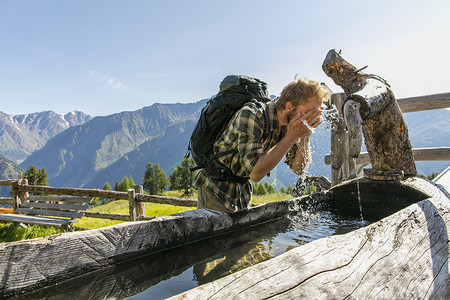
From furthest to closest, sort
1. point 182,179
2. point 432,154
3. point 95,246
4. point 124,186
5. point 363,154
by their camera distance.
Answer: point 124,186, point 182,179, point 363,154, point 432,154, point 95,246

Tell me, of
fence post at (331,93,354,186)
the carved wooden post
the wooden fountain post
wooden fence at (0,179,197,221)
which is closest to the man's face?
the wooden fountain post

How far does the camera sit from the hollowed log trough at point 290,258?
3.87 ft

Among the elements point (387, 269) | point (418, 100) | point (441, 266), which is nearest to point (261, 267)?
point (387, 269)

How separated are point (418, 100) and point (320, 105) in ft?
12.2

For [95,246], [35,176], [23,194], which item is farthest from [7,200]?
[35,176]

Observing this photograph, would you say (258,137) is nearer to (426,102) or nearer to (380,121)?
(380,121)

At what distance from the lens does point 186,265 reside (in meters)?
2.14

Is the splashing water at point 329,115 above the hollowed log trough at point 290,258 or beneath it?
above

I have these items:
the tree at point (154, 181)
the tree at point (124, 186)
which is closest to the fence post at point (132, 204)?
the tree at point (154, 181)

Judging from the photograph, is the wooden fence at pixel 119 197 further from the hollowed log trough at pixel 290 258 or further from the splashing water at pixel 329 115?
the hollowed log trough at pixel 290 258

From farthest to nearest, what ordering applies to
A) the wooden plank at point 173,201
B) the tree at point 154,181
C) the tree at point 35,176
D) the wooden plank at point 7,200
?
the tree at point 154,181 < the tree at point 35,176 < the wooden plank at point 7,200 < the wooden plank at point 173,201

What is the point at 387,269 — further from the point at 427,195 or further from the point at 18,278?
the point at 18,278

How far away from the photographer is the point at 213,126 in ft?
9.39

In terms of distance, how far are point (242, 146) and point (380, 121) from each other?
6.73 feet
